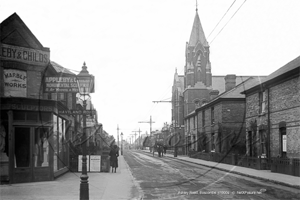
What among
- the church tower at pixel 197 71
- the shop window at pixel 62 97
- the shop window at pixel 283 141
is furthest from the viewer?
the church tower at pixel 197 71

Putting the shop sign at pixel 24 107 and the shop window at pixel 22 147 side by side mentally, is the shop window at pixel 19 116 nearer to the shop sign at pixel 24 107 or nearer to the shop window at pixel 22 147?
the shop sign at pixel 24 107

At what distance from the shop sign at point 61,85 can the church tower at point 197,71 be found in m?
53.8

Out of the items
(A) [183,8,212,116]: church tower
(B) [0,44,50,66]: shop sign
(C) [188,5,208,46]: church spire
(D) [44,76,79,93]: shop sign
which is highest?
(C) [188,5,208,46]: church spire

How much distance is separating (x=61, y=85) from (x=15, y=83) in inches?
127

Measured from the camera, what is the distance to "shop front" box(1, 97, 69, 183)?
52.8 feet

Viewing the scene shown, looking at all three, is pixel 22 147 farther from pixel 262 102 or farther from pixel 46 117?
pixel 262 102

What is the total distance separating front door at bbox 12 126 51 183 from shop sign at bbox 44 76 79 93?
8.56ft

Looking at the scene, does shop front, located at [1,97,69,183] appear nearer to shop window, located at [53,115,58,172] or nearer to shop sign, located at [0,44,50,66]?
shop window, located at [53,115,58,172]

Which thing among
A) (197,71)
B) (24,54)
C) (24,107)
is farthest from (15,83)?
(197,71)

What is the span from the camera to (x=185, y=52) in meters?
75.6

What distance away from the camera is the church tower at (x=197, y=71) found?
69.1m

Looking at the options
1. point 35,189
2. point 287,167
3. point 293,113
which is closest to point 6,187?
point 35,189

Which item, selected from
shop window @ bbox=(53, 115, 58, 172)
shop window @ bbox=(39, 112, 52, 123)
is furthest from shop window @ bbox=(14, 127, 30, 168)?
shop window @ bbox=(53, 115, 58, 172)

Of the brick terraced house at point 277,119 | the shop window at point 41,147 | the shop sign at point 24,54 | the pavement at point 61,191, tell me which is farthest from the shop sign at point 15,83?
the brick terraced house at point 277,119
